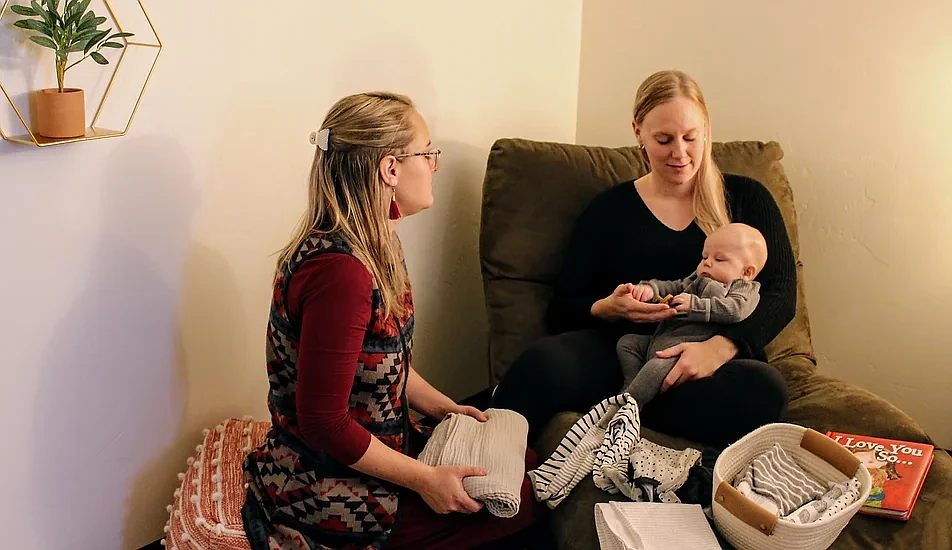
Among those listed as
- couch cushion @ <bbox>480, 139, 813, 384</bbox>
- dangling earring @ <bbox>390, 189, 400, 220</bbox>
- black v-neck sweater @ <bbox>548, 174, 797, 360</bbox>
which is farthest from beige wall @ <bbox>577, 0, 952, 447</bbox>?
dangling earring @ <bbox>390, 189, 400, 220</bbox>

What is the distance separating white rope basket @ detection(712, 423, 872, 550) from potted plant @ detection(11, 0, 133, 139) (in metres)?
1.20

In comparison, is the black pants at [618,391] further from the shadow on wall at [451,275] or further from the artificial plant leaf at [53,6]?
the artificial plant leaf at [53,6]

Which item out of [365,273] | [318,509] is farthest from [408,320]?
[318,509]

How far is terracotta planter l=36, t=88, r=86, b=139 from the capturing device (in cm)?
140

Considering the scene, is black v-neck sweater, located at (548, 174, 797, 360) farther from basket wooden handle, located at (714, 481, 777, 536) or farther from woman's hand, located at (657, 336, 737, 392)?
basket wooden handle, located at (714, 481, 777, 536)

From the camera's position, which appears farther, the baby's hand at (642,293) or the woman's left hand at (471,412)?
the baby's hand at (642,293)

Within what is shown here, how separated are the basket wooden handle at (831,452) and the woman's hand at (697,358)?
270 mm

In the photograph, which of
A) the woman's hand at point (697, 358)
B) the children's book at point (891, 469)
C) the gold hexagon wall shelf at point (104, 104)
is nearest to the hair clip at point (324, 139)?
the gold hexagon wall shelf at point (104, 104)

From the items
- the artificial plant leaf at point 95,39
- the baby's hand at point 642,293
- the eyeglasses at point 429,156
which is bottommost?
the baby's hand at point 642,293

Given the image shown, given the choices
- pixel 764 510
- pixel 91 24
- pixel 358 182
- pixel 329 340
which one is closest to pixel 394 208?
pixel 358 182

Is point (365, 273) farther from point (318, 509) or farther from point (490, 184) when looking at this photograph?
point (490, 184)

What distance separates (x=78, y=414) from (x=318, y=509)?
1.71ft

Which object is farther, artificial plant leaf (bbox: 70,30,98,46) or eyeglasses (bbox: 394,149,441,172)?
eyeglasses (bbox: 394,149,441,172)

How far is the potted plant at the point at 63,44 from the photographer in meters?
1.36
